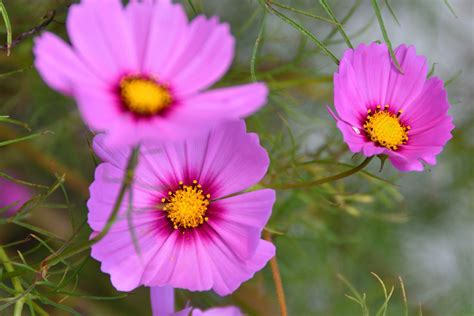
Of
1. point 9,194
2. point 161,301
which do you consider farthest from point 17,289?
point 9,194

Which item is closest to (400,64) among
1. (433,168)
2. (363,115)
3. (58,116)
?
(363,115)

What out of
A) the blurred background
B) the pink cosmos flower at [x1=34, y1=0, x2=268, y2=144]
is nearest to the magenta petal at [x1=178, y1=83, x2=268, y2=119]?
the pink cosmos flower at [x1=34, y1=0, x2=268, y2=144]

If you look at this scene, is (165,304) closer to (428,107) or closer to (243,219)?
(243,219)

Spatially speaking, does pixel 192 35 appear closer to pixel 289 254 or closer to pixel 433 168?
pixel 289 254

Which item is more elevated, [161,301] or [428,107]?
[428,107]

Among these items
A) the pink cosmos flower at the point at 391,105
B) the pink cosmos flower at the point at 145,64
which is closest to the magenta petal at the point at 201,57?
the pink cosmos flower at the point at 145,64

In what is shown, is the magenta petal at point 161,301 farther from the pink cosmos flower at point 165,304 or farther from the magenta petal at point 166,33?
the magenta petal at point 166,33

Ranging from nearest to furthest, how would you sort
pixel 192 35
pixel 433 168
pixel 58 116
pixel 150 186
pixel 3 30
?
1. pixel 192 35
2. pixel 150 186
3. pixel 3 30
4. pixel 58 116
5. pixel 433 168
